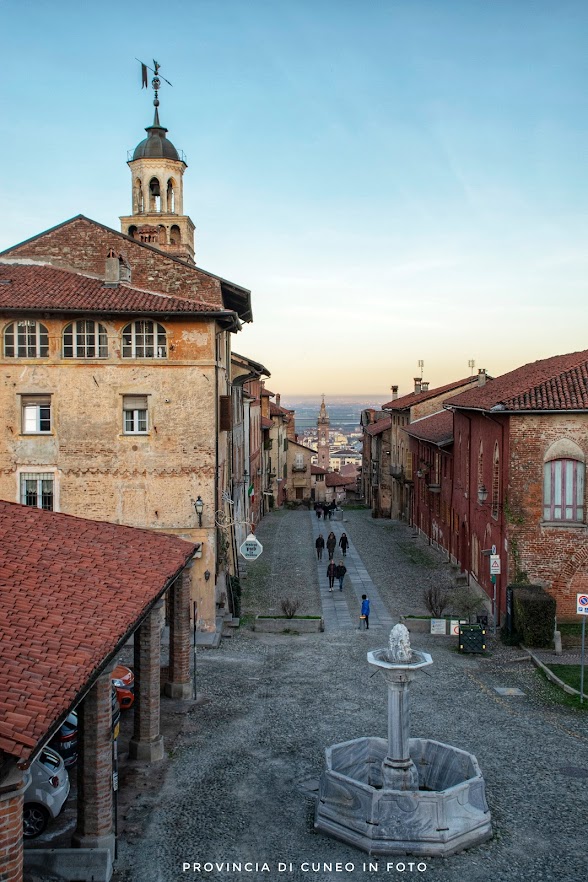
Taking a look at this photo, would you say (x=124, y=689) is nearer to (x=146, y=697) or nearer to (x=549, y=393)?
(x=146, y=697)

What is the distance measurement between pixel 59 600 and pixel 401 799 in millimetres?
5587

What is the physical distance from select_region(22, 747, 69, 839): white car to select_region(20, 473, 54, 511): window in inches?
501

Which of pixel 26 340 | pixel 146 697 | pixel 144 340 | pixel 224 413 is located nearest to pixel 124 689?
pixel 146 697

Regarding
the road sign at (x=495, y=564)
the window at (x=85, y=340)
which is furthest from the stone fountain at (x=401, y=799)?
the window at (x=85, y=340)

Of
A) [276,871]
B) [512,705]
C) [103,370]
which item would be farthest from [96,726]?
[103,370]

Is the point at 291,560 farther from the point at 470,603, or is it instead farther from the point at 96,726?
the point at 96,726

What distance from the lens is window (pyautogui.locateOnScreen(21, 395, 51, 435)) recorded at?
78.7 ft

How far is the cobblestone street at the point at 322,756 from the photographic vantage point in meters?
11.1

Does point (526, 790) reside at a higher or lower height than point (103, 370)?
lower

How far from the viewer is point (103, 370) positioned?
23.9 m

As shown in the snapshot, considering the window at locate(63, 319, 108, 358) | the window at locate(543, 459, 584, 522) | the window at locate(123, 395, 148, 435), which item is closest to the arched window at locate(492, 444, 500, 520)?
the window at locate(543, 459, 584, 522)

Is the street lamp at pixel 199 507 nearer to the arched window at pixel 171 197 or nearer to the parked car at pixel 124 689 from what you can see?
the parked car at pixel 124 689

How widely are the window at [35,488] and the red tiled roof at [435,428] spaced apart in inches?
747

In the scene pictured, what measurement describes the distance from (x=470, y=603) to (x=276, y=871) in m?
18.4
